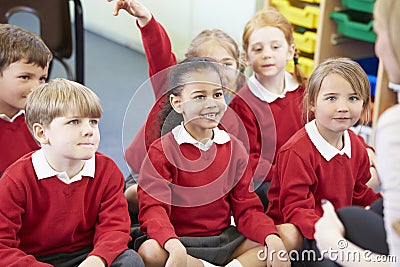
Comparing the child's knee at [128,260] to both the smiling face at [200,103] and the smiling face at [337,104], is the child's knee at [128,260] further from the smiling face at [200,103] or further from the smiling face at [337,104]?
the smiling face at [337,104]

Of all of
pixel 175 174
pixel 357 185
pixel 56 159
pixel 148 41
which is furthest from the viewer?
pixel 148 41

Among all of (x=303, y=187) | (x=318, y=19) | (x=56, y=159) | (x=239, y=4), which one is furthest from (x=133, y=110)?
(x=239, y=4)

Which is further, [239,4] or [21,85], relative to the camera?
[239,4]

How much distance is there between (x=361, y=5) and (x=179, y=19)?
123 cm

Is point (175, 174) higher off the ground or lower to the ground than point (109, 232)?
higher

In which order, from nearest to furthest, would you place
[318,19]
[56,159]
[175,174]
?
[56,159] < [175,174] < [318,19]

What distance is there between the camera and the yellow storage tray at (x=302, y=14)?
2.79 metres

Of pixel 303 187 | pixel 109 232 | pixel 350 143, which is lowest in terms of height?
pixel 109 232

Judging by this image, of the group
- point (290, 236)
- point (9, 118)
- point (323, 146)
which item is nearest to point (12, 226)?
point (9, 118)

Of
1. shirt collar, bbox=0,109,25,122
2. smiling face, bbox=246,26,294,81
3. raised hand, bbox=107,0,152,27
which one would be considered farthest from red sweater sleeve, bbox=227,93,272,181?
shirt collar, bbox=0,109,25,122

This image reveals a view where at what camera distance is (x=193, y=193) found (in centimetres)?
159

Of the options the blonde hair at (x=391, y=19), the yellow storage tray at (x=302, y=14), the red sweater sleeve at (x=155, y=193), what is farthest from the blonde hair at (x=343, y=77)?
the yellow storage tray at (x=302, y=14)

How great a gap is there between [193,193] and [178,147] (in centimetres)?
11

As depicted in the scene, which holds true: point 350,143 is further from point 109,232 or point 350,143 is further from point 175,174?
point 109,232
